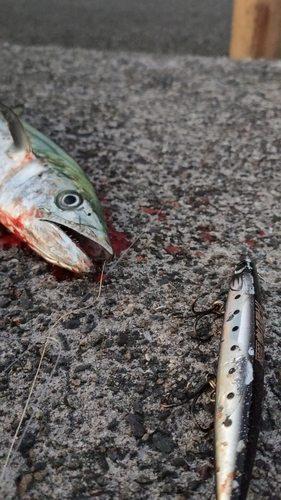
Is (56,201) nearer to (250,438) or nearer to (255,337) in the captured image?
(255,337)

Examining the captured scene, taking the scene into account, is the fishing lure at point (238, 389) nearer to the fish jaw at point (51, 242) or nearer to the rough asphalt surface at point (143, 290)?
the rough asphalt surface at point (143, 290)

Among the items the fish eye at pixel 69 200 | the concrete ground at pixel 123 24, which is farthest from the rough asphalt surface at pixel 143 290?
the concrete ground at pixel 123 24

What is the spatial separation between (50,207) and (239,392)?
116 centimetres

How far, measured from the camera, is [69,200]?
6.87 feet

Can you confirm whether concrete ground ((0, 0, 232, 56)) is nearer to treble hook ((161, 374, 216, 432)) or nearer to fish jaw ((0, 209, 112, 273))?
fish jaw ((0, 209, 112, 273))

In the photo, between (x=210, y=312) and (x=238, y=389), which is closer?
(x=238, y=389)

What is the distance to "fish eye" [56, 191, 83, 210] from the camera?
2071mm

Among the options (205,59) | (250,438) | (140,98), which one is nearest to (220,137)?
(140,98)

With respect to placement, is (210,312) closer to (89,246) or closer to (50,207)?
(89,246)

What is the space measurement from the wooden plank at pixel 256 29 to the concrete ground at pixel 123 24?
3.96 ft

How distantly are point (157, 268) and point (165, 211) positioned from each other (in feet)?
1.50

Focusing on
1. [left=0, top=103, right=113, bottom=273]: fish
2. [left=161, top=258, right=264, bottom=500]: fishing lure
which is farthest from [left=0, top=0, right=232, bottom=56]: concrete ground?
[left=161, top=258, right=264, bottom=500]: fishing lure

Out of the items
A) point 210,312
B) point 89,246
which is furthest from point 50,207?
point 210,312

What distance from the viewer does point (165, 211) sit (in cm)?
250
